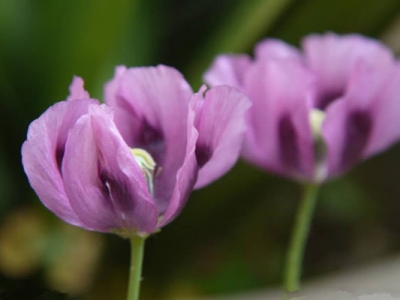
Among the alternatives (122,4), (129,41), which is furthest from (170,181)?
(129,41)

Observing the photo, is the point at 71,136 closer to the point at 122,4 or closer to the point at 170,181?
the point at 170,181

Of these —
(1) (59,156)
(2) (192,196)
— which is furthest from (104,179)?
(2) (192,196)

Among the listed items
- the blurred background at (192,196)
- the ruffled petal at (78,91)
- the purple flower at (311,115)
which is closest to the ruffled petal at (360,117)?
the purple flower at (311,115)

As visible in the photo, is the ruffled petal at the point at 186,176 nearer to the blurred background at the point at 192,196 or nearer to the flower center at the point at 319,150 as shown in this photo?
the flower center at the point at 319,150

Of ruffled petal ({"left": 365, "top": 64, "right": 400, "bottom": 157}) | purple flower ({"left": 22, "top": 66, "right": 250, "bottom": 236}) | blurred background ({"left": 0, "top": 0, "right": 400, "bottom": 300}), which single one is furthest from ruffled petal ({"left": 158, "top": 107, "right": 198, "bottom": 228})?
blurred background ({"left": 0, "top": 0, "right": 400, "bottom": 300})

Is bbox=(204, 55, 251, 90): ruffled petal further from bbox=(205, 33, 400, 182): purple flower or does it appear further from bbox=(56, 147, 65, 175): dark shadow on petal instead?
bbox=(56, 147, 65, 175): dark shadow on petal

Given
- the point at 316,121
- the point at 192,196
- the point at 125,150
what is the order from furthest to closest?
the point at 192,196 → the point at 316,121 → the point at 125,150

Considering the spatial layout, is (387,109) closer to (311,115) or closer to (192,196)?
(311,115)
